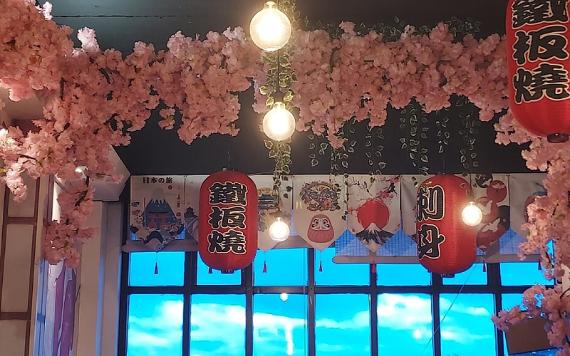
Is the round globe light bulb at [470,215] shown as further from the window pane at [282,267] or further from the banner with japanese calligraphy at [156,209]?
the banner with japanese calligraphy at [156,209]

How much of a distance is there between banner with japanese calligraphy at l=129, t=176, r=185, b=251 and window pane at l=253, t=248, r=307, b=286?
103cm

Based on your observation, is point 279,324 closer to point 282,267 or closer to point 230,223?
point 282,267

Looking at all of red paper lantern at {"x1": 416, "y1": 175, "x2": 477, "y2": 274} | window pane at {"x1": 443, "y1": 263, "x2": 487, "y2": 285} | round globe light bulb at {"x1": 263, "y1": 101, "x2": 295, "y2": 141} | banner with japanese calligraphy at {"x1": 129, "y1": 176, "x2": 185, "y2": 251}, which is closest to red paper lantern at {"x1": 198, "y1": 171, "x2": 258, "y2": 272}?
red paper lantern at {"x1": 416, "y1": 175, "x2": 477, "y2": 274}

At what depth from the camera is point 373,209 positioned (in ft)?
24.6

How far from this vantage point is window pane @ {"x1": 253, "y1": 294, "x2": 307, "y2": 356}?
8188 millimetres

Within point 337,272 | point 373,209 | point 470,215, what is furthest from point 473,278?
point 470,215

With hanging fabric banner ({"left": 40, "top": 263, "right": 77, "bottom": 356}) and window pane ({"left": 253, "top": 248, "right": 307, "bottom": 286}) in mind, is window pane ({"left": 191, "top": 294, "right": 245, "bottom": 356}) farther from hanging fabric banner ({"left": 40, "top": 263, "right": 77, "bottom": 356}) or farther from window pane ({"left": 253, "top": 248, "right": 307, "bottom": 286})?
hanging fabric banner ({"left": 40, "top": 263, "right": 77, "bottom": 356})

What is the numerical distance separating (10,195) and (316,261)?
444 centimetres

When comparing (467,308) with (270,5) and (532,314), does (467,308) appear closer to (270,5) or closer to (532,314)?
(532,314)

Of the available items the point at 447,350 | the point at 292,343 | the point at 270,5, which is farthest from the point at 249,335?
the point at 270,5

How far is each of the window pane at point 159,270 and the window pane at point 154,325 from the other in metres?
0.16

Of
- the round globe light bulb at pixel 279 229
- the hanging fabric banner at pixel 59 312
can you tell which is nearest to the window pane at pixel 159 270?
the hanging fabric banner at pixel 59 312

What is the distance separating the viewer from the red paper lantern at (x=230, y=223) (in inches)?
233

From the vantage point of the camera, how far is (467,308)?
829cm
